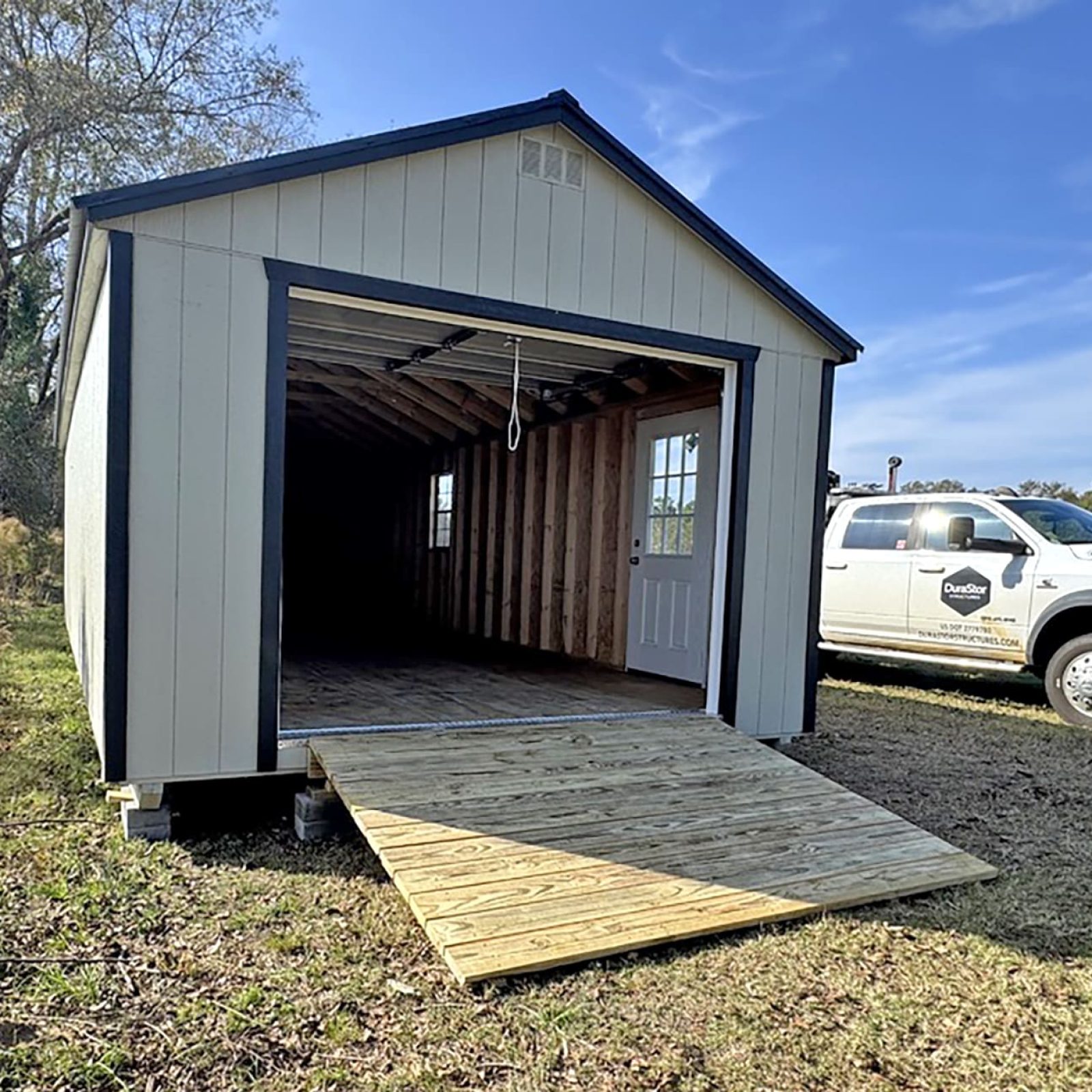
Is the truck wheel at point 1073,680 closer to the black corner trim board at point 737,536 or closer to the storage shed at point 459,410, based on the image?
the storage shed at point 459,410

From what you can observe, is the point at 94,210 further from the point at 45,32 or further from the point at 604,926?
the point at 45,32

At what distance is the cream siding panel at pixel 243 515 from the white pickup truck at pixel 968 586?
6.09 metres

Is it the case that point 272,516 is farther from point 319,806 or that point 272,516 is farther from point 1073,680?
point 1073,680

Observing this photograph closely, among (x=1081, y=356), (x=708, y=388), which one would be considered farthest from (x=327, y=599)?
(x=1081, y=356)

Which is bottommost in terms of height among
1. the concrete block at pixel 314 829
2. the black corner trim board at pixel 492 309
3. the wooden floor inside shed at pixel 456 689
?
the concrete block at pixel 314 829

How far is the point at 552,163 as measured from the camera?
4430mm

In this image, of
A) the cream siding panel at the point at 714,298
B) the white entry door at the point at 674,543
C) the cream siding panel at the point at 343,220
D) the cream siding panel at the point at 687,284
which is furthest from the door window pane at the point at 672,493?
the cream siding panel at the point at 343,220

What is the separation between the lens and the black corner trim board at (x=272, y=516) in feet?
12.3

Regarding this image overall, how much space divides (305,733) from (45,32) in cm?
1541

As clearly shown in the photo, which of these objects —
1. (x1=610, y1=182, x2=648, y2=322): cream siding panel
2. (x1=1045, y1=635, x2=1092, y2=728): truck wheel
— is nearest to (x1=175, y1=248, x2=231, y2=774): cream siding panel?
(x1=610, y1=182, x2=648, y2=322): cream siding panel

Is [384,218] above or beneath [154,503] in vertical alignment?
above

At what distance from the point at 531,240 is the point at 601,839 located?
303 cm

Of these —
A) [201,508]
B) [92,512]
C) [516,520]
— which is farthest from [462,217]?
[516,520]

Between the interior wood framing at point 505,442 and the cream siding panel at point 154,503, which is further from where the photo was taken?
the interior wood framing at point 505,442
